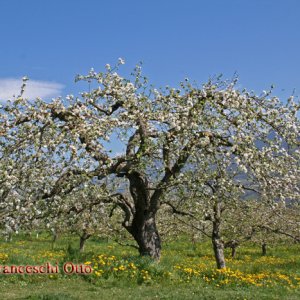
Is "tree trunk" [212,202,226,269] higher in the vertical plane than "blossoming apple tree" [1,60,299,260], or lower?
lower

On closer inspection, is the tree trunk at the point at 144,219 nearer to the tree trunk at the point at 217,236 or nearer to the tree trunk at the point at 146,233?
the tree trunk at the point at 146,233

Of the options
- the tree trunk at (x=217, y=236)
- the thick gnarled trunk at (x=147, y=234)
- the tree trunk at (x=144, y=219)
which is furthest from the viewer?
the tree trunk at (x=217, y=236)

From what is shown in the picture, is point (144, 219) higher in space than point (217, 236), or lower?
higher

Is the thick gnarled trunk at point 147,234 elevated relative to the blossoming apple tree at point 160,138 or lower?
lower

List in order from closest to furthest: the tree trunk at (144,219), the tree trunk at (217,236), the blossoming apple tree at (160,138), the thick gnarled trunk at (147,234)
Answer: the blossoming apple tree at (160,138)
the tree trunk at (144,219)
the thick gnarled trunk at (147,234)
the tree trunk at (217,236)

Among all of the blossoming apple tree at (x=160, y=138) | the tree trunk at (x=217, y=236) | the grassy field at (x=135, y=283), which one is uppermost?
the blossoming apple tree at (x=160, y=138)

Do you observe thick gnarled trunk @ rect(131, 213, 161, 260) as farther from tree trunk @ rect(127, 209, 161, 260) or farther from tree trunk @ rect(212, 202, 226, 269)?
tree trunk @ rect(212, 202, 226, 269)

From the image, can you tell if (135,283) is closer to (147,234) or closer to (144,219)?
(147,234)

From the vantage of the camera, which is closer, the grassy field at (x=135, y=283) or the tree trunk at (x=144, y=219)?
the grassy field at (x=135, y=283)

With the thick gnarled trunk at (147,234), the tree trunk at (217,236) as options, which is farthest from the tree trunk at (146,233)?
the tree trunk at (217,236)

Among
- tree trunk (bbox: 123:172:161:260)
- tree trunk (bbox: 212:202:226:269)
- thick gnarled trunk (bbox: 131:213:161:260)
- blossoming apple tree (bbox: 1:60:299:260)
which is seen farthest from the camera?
tree trunk (bbox: 212:202:226:269)

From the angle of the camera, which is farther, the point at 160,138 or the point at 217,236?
the point at 217,236

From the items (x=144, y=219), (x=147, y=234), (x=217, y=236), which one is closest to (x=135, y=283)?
(x=147, y=234)

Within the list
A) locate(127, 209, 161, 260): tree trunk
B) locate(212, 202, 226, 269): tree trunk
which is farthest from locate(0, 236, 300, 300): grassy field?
locate(212, 202, 226, 269): tree trunk
